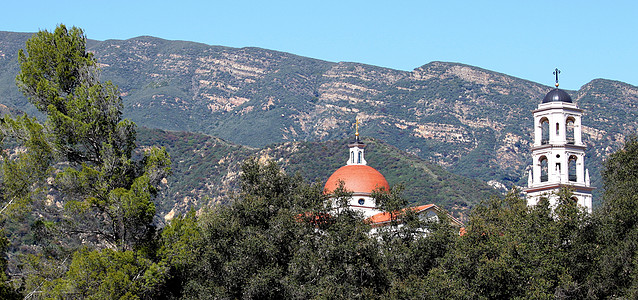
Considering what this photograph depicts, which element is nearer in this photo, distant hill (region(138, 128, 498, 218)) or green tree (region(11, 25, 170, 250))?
green tree (region(11, 25, 170, 250))

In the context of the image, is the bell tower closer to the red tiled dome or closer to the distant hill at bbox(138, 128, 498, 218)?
the red tiled dome

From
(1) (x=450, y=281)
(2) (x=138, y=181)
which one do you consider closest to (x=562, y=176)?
(1) (x=450, y=281)

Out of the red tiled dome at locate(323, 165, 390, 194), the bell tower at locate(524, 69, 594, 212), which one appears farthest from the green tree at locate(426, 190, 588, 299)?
the red tiled dome at locate(323, 165, 390, 194)

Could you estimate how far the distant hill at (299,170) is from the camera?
113m

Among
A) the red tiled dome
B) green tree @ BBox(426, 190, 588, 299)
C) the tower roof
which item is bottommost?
green tree @ BBox(426, 190, 588, 299)

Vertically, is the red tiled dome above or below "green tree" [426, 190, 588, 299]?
above

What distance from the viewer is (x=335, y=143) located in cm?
13938

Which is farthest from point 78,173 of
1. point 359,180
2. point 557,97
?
point 557,97

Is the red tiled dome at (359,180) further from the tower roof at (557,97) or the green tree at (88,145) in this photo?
the green tree at (88,145)

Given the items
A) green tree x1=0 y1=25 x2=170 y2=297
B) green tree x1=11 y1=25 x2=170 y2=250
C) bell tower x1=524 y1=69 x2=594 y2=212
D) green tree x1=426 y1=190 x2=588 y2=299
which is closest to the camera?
green tree x1=0 y1=25 x2=170 y2=297

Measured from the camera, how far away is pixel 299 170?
11238cm

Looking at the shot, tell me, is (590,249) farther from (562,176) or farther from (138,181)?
(138,181)

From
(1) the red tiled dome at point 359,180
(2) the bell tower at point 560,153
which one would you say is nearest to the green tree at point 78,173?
(1) the red tiled dome at point 359,180

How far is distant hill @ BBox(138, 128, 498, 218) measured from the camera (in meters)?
113
